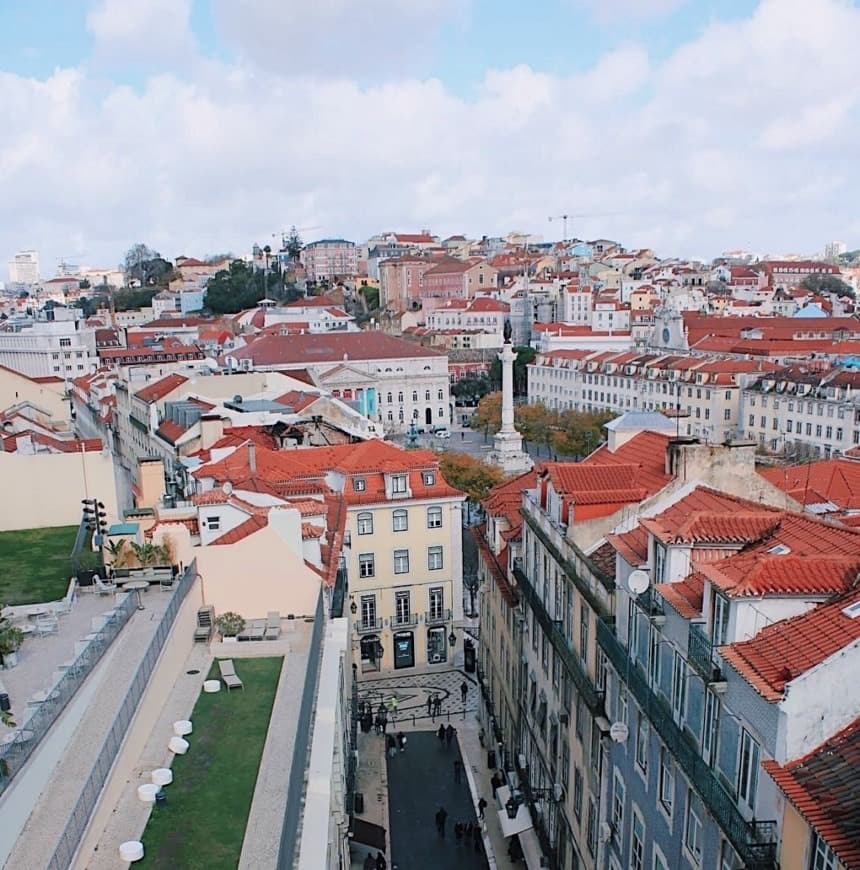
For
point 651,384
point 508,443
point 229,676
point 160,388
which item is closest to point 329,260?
point 651,384

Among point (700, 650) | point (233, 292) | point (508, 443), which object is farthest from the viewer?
point (233, 292)

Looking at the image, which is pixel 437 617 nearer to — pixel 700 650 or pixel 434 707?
pixel 434 707

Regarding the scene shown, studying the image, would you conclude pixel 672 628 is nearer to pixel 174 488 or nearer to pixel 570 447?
pixel 174 488

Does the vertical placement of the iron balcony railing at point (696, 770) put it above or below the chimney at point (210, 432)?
below

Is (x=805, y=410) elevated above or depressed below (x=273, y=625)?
below

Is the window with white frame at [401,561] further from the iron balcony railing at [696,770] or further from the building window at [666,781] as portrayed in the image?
the building window at [666,781]

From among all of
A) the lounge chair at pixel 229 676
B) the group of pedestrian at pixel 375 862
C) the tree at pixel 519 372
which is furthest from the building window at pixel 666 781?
the tree at pixel 519 372
